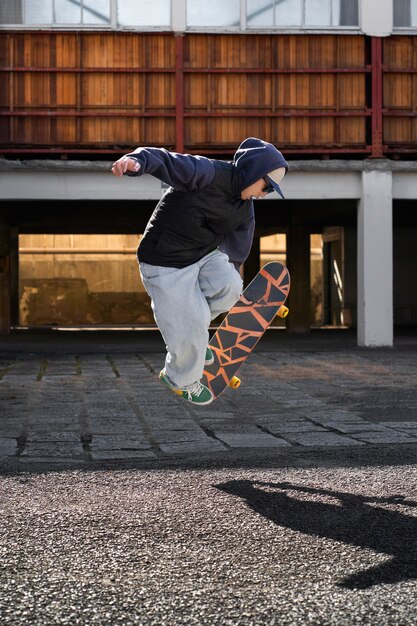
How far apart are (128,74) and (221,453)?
11013mm

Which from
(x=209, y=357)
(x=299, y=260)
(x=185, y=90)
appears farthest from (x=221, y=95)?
(x=209, y=357)

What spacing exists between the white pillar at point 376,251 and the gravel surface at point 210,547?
1103 cm

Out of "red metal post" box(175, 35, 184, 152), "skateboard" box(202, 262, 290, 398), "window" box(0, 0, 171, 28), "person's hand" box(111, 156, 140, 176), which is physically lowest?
"skateboard" box(202, 262, 290, 398)

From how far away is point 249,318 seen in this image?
5.94m

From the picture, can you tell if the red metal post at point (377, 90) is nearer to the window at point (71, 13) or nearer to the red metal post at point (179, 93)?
the red metal post at point (179, 93)

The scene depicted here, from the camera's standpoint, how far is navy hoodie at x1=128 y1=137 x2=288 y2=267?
4.55 metres

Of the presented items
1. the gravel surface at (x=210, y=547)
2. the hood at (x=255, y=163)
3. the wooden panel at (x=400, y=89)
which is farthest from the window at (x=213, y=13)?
the gravel surface at (x=210, y=547)

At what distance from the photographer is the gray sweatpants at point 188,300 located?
4934 mm

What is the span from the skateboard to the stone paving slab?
650 millimetres

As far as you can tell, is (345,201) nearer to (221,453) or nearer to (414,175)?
(414,175)

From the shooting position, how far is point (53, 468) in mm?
5297

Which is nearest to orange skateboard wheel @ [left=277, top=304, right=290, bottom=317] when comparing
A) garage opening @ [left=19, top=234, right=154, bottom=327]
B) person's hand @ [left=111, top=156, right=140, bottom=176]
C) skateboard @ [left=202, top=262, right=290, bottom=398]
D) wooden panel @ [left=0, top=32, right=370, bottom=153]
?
skateboard @ [left=202, top=262, right=290, bottom=398]

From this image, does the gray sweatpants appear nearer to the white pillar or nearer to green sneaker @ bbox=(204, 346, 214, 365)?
green sneaker @ bbox=(204, 346, 214, 365)

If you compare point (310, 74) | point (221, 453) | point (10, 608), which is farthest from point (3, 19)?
point (10, 608)
